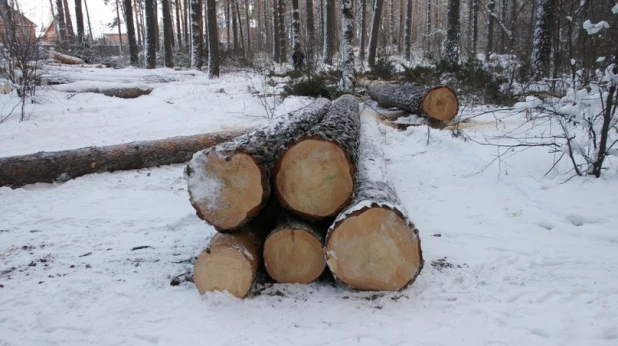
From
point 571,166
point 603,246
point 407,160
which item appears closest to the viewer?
point 603,246

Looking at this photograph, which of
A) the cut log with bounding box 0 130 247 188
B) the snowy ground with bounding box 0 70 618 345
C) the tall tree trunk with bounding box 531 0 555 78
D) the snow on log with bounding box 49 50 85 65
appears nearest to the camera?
the snowy ground with bounding box 0 70 618 345

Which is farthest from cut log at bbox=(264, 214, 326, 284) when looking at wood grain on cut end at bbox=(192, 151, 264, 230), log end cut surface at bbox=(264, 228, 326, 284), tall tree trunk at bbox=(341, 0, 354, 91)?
tall tree trunk at bbox=(341, 0, 354, 91)

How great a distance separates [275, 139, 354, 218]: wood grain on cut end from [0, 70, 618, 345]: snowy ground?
575 millimetres

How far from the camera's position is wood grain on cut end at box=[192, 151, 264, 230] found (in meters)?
2.41

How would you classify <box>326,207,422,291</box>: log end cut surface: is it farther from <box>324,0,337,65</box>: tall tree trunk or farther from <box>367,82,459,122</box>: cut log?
<box>324,0,337,65</box>: tall tree trunk

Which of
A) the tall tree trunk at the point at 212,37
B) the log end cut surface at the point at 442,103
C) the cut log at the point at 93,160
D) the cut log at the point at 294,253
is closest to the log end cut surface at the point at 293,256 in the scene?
the cut log at the point at 294,253

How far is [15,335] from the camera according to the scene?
204 centimetres

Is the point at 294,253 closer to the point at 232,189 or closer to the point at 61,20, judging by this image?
the point at 232,189

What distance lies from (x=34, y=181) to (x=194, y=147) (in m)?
1.90

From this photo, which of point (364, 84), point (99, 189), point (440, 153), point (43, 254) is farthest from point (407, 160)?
point (364, 84)

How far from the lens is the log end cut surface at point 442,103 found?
7.07 m

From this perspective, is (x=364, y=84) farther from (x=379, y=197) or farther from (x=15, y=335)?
(x=15, y=335)

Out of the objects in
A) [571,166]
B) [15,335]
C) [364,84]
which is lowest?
[15,335]

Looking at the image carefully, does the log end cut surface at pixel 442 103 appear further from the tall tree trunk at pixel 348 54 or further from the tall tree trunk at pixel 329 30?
the tall tree trunk at pixel 329 30
